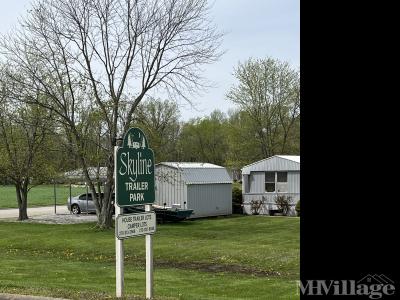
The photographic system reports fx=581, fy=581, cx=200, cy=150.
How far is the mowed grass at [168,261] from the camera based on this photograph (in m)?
10.7

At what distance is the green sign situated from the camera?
793cm

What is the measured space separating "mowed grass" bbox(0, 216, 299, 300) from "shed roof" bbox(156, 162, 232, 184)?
12.1 ft

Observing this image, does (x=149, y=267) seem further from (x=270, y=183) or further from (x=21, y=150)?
(x=270, y=183)

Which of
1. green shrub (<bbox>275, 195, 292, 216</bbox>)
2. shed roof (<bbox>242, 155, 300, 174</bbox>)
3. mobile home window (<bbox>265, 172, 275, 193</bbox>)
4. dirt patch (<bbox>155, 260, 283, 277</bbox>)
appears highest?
shed roof (<bbox>242, 155, 300, 174</bbox>)

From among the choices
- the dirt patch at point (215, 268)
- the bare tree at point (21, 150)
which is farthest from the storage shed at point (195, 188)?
the dirt patch at point (215, 268)

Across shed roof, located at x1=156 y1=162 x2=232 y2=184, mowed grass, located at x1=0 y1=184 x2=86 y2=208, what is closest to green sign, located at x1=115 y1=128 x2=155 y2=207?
shed roof, located at x1=156 y1=162 x2=232 y2=184

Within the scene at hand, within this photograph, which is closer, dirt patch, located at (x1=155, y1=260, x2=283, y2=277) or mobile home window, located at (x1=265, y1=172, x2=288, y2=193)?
dirt patch, located at (x1=155, y1=260, x2=283, y2=277)

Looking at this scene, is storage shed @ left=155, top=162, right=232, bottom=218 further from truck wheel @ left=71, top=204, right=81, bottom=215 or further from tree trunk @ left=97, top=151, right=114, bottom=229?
truck wheel @ left=71, top=204, right=81, bottom=215

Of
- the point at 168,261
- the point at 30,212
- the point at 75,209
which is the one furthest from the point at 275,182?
the point at 168,261

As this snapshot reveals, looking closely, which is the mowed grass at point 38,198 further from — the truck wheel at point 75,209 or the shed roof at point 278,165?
the shed roof at point 278,165

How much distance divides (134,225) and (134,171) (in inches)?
29.7

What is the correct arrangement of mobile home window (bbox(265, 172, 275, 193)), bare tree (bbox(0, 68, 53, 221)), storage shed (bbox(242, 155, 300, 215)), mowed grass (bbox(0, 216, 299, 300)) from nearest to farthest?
mowed grass (bbox(0, 216, 299, 300)), bare tree (bbox(0, 68, 53, 221)), storage shed (bbox(242, 155, 300, 215)), mobile home window (bbox(265, 172, 275, 193))
